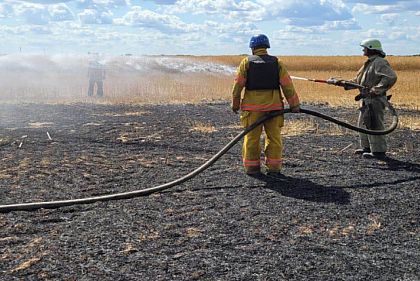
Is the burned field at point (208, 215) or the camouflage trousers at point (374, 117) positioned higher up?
the camouflage trousers at point (374, 117)

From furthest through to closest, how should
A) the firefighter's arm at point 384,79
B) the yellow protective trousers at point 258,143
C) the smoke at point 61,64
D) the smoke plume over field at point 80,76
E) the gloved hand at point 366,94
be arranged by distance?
the smoke at point 61,64
the smoke plume over field at point 80,76
the gloved hand at point 366,94
the firefighter's arm at point 384,79
the yellow protective trousers at point 258,143

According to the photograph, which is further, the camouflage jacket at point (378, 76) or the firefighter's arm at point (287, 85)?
the camouflage jacket at point (378, 76)

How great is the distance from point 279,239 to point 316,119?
29.9 ft

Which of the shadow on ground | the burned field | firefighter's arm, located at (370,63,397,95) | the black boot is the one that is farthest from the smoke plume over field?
the shadow on ground

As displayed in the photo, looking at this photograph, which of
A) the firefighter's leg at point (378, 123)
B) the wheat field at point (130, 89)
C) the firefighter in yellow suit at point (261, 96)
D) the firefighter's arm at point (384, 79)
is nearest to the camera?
the firefighter in yellow suit at point (261, 96)

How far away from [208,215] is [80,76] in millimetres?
25721

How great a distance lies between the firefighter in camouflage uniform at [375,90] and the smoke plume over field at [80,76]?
11746 mm

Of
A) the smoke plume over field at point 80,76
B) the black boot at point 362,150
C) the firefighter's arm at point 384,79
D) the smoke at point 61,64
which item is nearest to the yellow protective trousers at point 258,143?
the firefighter's arm at point 384,79

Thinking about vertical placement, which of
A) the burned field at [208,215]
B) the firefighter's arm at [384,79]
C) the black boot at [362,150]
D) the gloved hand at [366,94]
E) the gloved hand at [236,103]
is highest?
the firefighter's arm at [384,79]

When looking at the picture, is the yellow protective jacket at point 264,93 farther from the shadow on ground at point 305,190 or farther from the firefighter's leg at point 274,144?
the shadow on ground at point 305,190

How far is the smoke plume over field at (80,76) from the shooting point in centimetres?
2105

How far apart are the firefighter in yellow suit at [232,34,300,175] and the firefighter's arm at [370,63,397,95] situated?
1.65 metres

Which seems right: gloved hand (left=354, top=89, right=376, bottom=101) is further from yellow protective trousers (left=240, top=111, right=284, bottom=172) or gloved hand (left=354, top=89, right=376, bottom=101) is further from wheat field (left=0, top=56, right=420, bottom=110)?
wheat field (left=0, top=56, right=420, bottom=110)

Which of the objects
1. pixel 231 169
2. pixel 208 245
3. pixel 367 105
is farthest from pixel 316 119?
pixel 208 245
